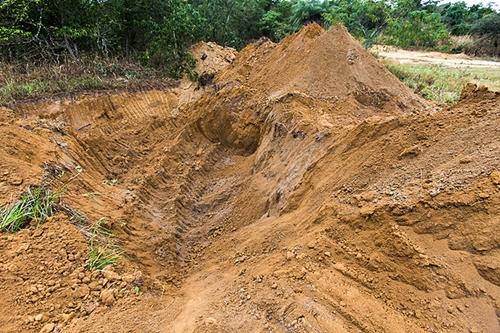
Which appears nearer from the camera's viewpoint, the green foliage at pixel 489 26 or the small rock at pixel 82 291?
the small rock at pixel 82 291

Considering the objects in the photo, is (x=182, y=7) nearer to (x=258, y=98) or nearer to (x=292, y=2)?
(x=258, y=98)

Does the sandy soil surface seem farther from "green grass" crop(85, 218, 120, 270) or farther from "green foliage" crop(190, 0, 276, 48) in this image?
"green grass" crop(85, 218, 120, 270)

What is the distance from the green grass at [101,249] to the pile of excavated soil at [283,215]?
0.09 meters

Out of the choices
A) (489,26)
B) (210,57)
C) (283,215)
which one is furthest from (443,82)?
(489,26)

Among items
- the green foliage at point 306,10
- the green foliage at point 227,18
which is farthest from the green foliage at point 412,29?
the green foliage at point 227,18

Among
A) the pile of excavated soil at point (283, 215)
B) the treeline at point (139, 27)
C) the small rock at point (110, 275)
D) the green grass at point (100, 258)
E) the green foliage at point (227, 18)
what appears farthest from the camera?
the green foliage at point (227, 18)

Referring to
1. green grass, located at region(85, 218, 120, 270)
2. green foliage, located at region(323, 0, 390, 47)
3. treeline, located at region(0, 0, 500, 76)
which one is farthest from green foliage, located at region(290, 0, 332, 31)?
green grass, located at region(85, 218, 120, 270)

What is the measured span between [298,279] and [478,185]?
4.99ft

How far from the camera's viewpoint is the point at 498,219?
2.77 metres

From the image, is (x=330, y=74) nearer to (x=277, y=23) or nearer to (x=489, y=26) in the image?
(x=277, y=23)

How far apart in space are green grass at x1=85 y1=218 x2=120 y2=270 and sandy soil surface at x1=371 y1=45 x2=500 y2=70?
1629 centimetres

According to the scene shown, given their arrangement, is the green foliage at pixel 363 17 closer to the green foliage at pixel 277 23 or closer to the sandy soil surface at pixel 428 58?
the sandy soil surface at pixel 428 58

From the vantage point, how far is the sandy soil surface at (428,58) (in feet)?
59.9

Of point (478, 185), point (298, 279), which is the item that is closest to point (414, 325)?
point (298, 279)
